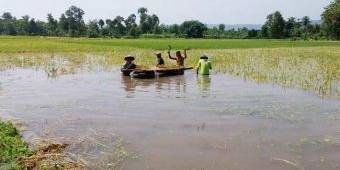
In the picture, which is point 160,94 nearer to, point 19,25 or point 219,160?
point 219,160

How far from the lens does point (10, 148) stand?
6891 mm

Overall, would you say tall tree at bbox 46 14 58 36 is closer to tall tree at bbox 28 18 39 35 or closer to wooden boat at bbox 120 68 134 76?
tall tree at bbox 28 18 39 35

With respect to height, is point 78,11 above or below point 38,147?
above

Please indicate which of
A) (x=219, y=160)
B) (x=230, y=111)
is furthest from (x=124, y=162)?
(x=230, y=111)

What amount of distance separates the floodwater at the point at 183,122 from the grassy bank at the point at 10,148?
1.01 feet

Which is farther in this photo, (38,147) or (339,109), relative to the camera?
(339,109)

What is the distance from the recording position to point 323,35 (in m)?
73.4

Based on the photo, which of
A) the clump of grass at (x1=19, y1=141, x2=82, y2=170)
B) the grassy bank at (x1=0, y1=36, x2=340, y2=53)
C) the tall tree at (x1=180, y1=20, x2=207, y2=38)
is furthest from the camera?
the tall tree at (x1=180, y1=20, x2=207, y2=38)

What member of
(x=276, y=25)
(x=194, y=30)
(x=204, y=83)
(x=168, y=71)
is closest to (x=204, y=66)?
(x=168, y=71)

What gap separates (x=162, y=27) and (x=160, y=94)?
8973 centimetres

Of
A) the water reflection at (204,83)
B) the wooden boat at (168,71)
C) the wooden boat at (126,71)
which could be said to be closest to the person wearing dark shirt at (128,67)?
the wooden boat at (126,71)

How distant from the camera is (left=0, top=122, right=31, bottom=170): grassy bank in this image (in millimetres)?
6245

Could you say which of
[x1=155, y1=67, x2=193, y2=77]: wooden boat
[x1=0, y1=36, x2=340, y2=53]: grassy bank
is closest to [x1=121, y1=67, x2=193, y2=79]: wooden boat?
[x1=155, y1=67, x2=193, y2=77]: wooden boat

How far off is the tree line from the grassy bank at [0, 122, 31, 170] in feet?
242
